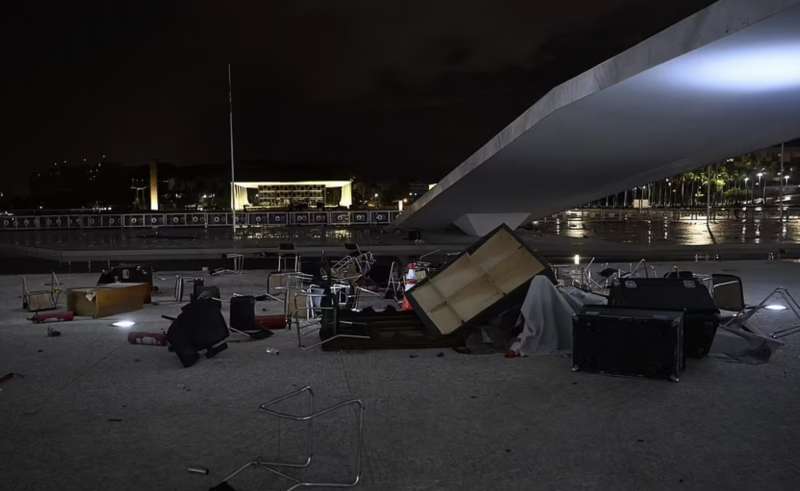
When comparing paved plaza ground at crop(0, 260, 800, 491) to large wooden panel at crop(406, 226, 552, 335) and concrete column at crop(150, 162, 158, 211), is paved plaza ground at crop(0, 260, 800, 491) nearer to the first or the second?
large wooden panel at crop(406, 226, 552, 335)

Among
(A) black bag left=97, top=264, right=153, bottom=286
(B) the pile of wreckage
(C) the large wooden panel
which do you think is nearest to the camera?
(B) the pile of wreckage

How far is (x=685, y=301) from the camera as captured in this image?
25.7 ft

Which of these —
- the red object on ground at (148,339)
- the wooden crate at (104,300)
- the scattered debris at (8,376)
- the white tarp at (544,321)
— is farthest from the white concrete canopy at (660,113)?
the scattered debris at (8,376)

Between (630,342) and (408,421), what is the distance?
8.72 feet

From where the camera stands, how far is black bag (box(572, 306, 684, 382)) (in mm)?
6863

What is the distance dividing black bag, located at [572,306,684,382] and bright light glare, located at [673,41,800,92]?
8.93 ft

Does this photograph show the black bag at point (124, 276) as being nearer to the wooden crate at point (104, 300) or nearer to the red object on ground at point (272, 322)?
the wooden crate at point (104, 300)

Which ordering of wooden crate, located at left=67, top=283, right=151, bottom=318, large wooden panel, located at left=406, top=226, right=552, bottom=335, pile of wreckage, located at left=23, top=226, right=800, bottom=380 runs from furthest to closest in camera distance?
wooden crate, located at left=67, top=283, right=151, bottom=318 < large wooden panel, located at left=406, top=226, right=552, bottom=335 < pile of wreckage, located at left=23, top=226, right=800, bottom=380

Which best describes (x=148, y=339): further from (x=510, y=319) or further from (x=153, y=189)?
(x=153, y=189)

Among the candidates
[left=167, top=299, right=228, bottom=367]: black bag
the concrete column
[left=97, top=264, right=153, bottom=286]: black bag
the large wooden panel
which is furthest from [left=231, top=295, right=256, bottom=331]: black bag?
the concrete column

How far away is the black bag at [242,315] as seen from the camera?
965 cm

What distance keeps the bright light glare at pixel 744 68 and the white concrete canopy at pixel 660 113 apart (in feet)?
0.04

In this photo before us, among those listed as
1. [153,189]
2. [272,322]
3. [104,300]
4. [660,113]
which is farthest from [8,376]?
[153,189]

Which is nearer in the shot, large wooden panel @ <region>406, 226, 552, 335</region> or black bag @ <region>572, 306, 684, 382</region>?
black bag @ <region>572, 306, 684, 382</region>
